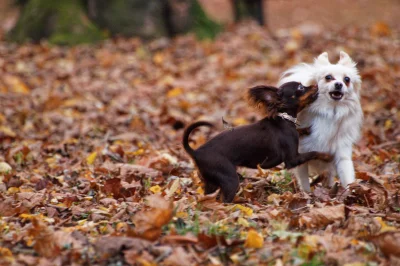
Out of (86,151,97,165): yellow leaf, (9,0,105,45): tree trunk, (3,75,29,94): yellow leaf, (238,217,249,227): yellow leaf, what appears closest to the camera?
(238,217,249,227): yellow leaf

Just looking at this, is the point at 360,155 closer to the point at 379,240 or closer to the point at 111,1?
the point at 379,240

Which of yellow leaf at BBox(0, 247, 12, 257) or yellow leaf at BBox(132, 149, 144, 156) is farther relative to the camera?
yellow leaf at BBox(132, 149, 144, 156)

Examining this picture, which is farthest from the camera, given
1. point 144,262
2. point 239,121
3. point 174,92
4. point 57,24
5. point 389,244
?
point 57,24

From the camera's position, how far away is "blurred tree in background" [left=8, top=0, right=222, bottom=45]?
46.4 ft

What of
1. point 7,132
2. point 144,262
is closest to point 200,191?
point 144,262

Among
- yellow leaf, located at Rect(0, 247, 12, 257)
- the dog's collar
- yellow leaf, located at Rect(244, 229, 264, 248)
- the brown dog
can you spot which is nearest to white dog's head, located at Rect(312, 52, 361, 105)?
the brown dog

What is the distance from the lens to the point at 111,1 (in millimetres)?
14555

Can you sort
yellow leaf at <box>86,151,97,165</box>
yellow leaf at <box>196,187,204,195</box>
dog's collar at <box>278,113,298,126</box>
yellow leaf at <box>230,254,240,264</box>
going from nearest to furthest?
yellow leaf at <box>230,254,240,264</box>
dog's collar at <box>278,113,298,126</box>
yellow leaf at <box>196,187,204,195</box>
yellow leaf at <box>86,151,97,165</box>

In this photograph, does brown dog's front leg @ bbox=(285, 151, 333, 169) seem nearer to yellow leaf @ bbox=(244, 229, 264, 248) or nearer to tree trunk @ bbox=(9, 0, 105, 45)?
Result: yellow leaf @ bbox=(244, 229, 264, 248)

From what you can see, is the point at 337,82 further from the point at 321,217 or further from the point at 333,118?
the point at 321,217

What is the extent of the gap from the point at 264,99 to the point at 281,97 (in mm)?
154

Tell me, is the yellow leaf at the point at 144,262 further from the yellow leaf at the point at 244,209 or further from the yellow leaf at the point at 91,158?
the yellow leaf at the point at 91,158

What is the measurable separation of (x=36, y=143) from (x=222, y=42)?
284 inches

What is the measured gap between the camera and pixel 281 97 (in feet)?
17.8
